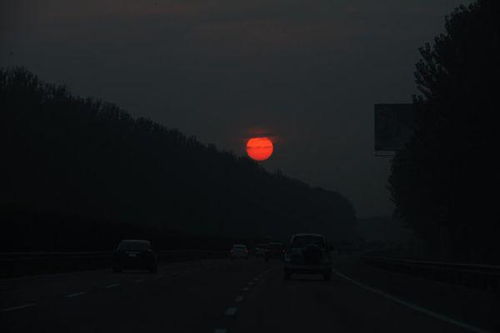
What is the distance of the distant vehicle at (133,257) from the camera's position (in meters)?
43.2

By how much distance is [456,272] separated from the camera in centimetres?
3362

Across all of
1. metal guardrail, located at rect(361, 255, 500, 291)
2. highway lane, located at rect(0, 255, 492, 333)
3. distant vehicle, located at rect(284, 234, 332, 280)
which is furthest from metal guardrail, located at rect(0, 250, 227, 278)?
metal guardrail, located at rect(361, 255, 500, 291)

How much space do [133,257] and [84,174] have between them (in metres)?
78.3

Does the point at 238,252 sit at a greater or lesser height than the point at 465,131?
lesser

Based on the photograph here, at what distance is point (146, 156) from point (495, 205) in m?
112

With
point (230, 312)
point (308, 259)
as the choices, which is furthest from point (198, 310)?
point (308, 259)

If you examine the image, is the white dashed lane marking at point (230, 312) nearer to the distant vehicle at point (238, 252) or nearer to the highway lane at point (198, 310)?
the highway lane at point (198, 310)

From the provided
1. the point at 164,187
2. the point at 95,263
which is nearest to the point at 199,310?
the point at 95,263

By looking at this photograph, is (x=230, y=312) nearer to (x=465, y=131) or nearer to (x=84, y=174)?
(x=465, y=131)

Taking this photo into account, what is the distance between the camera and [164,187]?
16562cm

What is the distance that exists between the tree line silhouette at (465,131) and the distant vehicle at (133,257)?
18.8m

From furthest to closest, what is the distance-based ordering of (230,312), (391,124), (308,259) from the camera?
1. (391,124)
2. (308,259)
3. (230,312)

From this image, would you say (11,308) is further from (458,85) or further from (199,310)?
(458,85)

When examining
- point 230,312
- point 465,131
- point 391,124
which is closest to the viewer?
point 230,312
